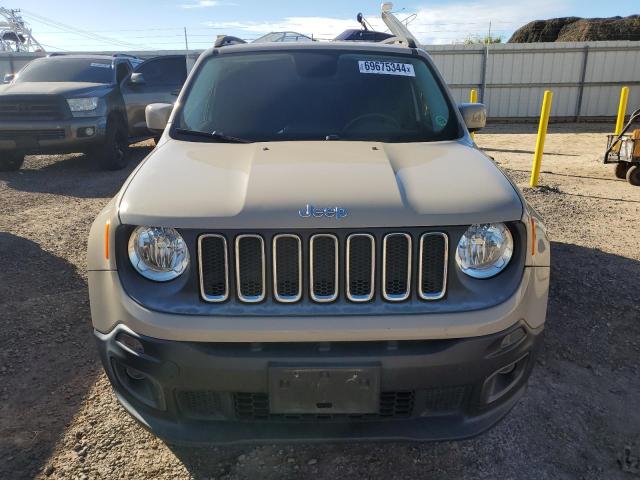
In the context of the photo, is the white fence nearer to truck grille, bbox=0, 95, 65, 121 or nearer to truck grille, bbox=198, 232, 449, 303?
truck grille, bbox=0, 95, 65, 121

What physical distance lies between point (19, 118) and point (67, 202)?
6.98ft

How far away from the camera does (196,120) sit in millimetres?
3215

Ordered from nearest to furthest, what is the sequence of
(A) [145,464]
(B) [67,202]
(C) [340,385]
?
(C) [340,385], (A) [145,464], (B) [67,202]

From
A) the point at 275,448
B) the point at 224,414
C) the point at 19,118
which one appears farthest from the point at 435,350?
the point at 19,118

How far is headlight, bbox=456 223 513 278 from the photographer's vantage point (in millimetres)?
2100

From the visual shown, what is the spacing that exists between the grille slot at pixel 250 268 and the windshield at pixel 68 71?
8604mm

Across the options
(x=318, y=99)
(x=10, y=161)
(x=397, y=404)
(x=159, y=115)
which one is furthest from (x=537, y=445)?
(x=10, y=161)

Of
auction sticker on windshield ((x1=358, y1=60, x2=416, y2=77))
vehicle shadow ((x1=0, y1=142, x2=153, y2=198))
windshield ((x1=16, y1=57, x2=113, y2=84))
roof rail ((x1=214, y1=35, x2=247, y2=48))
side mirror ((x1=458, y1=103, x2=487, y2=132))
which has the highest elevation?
roof rail ((x1=214, y1=35, x2=247, y2=48))

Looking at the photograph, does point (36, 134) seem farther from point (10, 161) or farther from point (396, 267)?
point (396, 267)

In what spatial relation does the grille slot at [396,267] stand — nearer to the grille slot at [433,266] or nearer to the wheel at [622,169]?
the grille slot at [433,266]

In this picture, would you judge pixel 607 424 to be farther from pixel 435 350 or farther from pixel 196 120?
pixel 196 120

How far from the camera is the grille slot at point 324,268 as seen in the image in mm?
2029

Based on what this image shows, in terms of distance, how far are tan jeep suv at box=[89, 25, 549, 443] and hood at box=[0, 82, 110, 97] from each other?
7.20 metres

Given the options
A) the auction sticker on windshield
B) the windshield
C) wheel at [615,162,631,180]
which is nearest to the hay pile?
wheel at [615,162,631,180]
